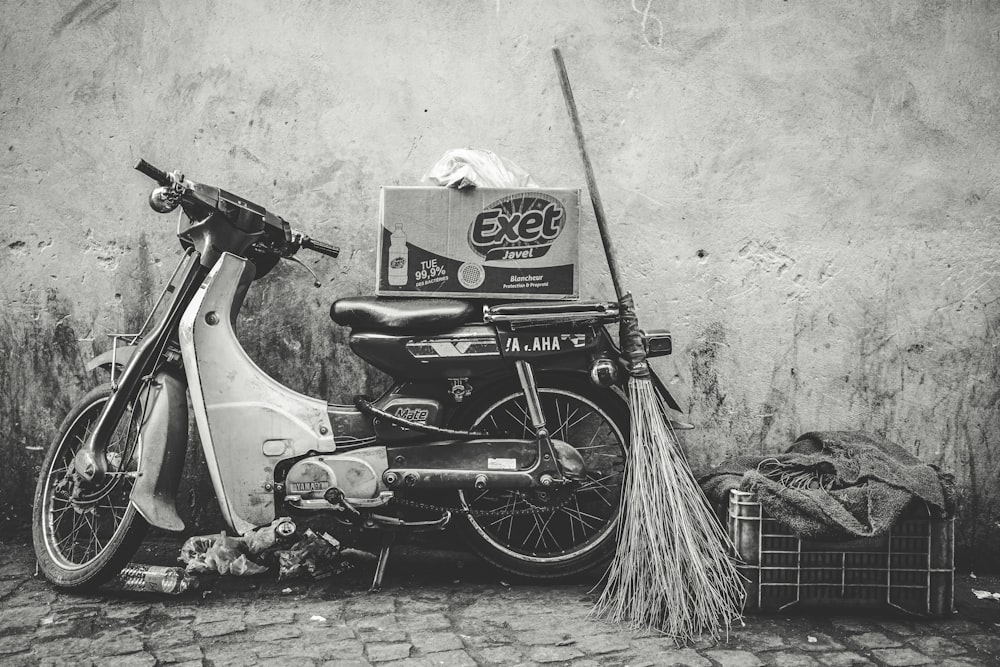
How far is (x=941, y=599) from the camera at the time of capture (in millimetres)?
2775

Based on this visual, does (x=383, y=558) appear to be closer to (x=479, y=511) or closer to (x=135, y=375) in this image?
(x=479, y=511)

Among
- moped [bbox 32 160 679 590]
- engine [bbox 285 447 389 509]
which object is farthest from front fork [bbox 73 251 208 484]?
engine [bbox 285 447 389 509]

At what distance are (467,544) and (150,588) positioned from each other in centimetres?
119

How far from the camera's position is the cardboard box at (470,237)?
2.94 meters

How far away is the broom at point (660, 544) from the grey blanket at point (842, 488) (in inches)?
8.1

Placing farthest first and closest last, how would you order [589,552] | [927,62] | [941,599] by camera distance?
1. [927,62]
2. [589,552]
3. [941,599]

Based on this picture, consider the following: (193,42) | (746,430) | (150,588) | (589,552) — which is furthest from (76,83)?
(746,430)

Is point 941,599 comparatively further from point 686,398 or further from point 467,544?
point 467,544

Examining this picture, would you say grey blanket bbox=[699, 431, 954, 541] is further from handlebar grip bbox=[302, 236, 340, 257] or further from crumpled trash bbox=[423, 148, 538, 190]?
handlebar grip bbox=[302, 236, 340, 257]

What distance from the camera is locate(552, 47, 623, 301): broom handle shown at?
3218 mm

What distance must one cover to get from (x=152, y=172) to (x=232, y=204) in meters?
0.31

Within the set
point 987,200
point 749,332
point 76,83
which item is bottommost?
point 749,332

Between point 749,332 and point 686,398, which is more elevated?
point 749,332

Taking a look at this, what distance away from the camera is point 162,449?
2910 mm
